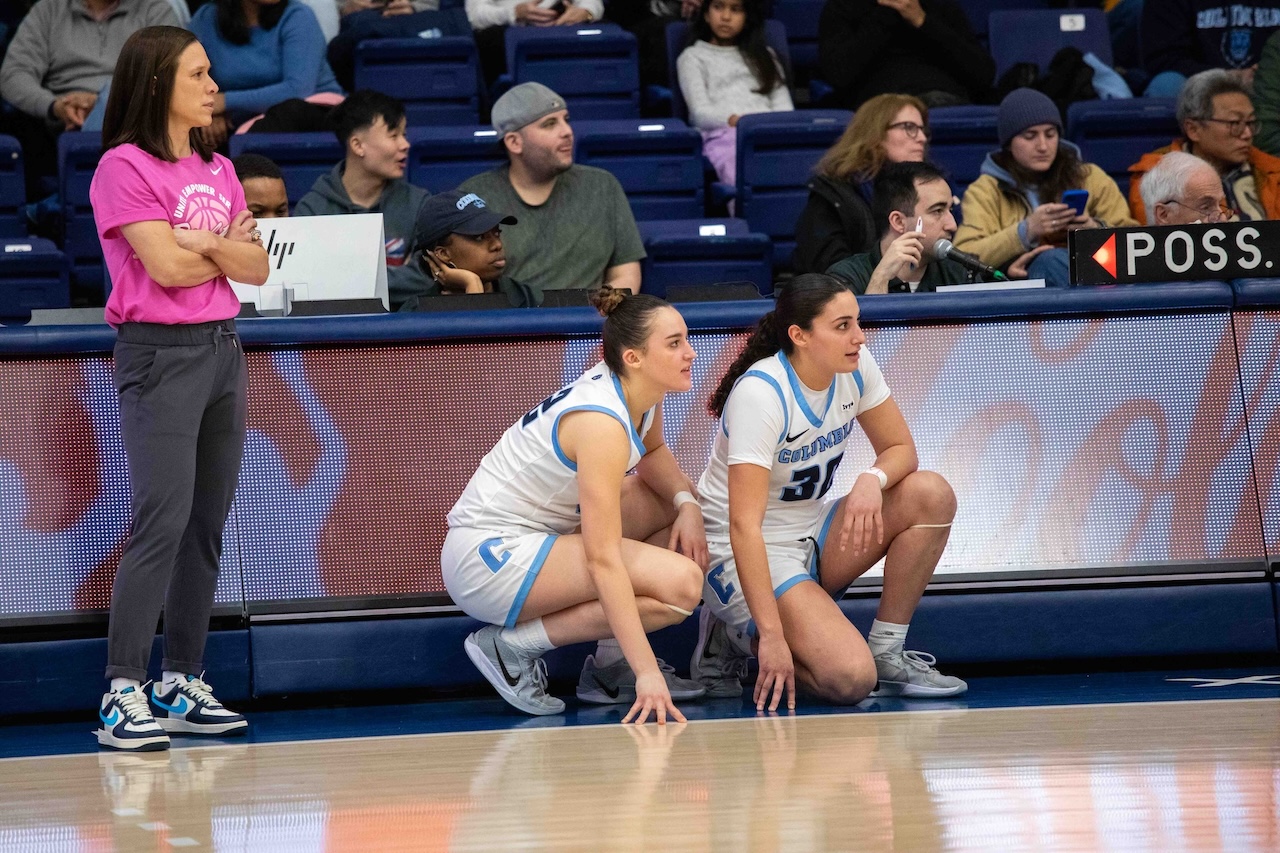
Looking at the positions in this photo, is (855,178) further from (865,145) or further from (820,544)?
(820,544)

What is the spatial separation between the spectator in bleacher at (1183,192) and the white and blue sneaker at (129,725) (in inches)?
149

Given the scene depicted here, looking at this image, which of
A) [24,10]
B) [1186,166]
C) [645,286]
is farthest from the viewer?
[24,10]

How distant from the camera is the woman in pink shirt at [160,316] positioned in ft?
12.0

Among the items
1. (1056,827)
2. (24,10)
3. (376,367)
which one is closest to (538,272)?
(376,367)

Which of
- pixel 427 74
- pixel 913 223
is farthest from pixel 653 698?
pixel 427 74

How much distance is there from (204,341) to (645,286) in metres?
2.86

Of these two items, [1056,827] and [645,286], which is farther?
[645,286]

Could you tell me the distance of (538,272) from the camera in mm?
5637

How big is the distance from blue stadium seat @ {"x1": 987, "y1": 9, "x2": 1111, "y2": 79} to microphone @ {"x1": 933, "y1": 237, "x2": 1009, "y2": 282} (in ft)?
12.1

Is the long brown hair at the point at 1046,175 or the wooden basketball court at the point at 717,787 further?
the long brown hair at the point at 1046,175

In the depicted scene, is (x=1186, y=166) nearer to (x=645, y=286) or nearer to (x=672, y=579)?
(x=645, y=286)

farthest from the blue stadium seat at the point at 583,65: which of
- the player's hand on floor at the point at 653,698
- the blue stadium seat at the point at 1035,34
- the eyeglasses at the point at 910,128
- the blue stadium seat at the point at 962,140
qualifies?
the player's hand on floor at the point at 653,698

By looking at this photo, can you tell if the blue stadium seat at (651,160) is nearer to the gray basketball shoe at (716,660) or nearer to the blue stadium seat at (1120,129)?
the blue stadium seat at (1120,129)

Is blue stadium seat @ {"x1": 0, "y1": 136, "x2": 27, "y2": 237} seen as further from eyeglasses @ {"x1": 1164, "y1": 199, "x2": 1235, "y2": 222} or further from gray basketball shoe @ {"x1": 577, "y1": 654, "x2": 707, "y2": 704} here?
eyeglasses @ {"x1": 1164, "y1": 199, "x2": 1235, "y2": 222}
